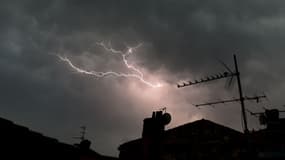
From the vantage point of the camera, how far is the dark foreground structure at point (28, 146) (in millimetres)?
7324

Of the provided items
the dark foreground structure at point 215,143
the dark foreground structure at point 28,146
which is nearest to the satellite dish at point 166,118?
the dark foreground structure at point 28,146

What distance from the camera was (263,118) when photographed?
1930 cm

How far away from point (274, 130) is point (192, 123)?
234 inches

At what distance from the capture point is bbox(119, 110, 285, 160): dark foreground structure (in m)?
17.6

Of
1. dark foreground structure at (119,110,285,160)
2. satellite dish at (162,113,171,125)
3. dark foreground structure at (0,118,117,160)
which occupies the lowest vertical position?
dark foreground structure at (0,118,117,160)

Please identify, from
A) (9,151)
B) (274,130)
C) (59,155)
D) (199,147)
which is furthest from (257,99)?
(9,151)

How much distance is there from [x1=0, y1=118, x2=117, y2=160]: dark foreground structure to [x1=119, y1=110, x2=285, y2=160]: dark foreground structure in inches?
364

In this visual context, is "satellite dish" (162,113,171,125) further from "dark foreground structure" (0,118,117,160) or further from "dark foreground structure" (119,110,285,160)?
"dark foreground structure" (119,110,285,160)

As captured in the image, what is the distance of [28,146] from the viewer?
25.6 feet

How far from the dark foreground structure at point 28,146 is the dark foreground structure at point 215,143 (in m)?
9.23

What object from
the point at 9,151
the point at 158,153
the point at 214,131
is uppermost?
the point at 214,131

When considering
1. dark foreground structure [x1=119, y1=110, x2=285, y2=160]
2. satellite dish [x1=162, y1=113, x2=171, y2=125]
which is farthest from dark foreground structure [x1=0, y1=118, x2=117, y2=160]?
dark foreground structure [x1=119, y1=110, x2=285, y2=160]

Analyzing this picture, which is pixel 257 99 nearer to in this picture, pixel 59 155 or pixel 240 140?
pixel 240 140

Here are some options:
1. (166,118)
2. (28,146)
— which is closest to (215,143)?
(166,118)
